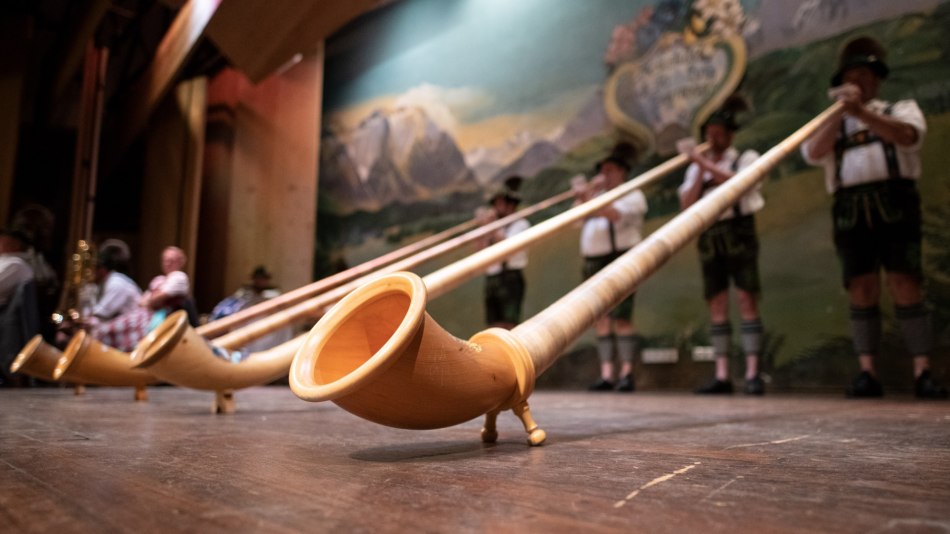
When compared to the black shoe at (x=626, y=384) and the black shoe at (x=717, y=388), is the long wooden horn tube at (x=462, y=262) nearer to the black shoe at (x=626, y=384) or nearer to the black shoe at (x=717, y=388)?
the black shoe at (x=717, y=388)

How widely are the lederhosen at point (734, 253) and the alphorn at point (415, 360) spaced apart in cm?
357

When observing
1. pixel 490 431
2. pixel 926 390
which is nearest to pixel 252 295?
pixel 926 390

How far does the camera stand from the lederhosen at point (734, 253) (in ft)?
14.7

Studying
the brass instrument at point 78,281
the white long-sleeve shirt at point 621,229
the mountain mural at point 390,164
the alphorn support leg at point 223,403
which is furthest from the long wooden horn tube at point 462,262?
the mountain mural at point 390,164

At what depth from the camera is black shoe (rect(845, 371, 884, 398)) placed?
3.40 meters

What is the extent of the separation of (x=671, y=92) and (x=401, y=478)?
5705mm

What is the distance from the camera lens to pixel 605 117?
6.29 meters

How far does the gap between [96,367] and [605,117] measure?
487 cm

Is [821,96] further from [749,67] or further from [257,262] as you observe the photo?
[257,262]

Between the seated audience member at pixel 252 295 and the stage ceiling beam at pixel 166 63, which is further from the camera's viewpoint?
the seated audience member at pixel 252 295

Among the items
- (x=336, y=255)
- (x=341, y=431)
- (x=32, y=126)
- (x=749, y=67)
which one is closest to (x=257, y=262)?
(x=336, y=255)

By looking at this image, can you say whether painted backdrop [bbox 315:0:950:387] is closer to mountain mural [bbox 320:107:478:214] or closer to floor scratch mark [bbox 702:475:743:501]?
mountain mural [bbox 320:107:478:214]

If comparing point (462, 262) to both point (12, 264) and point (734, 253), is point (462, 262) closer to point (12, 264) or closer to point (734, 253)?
point (734, 253)

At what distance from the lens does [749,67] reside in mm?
5465
